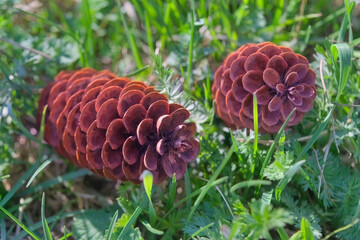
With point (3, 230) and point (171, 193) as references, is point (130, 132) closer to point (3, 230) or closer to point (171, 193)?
point (171, 193)

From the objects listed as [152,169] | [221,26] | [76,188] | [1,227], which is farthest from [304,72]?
[1,227]

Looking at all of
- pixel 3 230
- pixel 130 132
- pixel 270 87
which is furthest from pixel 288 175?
pixel 3 230

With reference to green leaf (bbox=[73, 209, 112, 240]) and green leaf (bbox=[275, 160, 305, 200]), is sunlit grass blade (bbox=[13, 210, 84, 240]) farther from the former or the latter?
green leaf (bbox=[275, 160, 305, 200])

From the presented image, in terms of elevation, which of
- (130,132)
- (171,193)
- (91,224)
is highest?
(130,132)

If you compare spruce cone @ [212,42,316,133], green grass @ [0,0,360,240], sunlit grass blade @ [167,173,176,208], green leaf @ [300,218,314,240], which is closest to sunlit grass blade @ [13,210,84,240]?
green grass @ [0,0,360,240]

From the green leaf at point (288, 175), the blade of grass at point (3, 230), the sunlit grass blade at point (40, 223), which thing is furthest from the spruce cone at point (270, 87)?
the blade of grass at point (3, 230)

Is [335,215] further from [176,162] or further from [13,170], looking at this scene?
[13,170]

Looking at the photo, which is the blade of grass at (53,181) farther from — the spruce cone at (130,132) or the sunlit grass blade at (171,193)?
the sunlit grass blade at (171,193)
